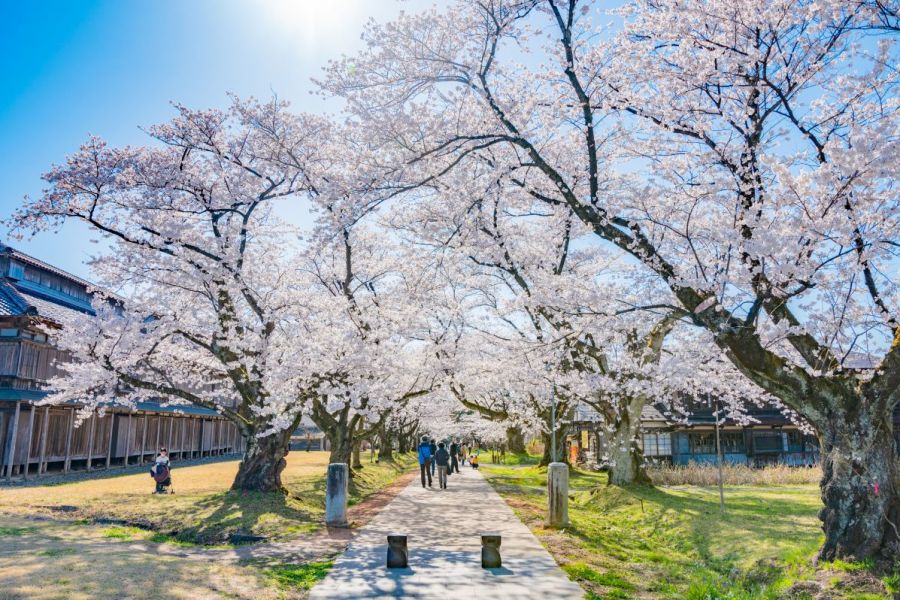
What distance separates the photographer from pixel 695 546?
424 inches

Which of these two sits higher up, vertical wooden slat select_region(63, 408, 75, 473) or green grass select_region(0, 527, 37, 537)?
vertical wooden slat select_region(63, 408, 75, 473)

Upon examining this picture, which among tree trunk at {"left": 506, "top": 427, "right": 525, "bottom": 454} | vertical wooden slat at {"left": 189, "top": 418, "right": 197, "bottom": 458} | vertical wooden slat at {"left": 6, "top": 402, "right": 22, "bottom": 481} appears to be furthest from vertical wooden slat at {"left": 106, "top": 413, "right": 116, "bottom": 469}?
tree trunk at {"left": 506, "top": 427, "right": 525, "bottom": 454}

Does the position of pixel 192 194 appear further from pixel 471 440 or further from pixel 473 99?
pixel 471 440

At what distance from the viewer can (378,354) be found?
679 inches

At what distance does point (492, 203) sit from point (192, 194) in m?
7.75

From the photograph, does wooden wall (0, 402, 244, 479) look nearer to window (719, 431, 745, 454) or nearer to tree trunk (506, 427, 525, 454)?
tree trunk (506, 427, 525, 454)

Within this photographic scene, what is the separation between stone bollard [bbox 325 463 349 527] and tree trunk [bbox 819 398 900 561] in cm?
833

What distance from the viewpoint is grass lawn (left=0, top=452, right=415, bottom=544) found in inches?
447

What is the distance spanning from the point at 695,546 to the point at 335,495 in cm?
704

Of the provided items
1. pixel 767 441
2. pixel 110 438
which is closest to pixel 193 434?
pixel 110 438

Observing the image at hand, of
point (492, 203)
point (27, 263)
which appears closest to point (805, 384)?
point (492, 203)

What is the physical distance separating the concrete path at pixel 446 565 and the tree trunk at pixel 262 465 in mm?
3598

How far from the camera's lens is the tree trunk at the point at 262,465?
15.5m

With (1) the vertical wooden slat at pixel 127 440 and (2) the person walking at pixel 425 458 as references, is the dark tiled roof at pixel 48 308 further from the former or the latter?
(2) the person walking at pixel 425 458
